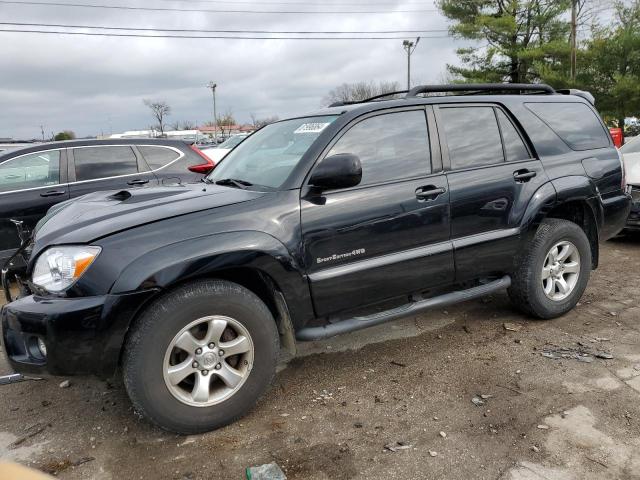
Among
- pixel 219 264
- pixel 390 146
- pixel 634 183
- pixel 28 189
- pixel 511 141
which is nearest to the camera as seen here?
pixel 219 264

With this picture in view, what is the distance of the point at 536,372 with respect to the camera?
11.0ft

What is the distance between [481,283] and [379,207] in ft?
3.97

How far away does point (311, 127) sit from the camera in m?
3.44

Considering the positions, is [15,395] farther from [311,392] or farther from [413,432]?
[413,432]

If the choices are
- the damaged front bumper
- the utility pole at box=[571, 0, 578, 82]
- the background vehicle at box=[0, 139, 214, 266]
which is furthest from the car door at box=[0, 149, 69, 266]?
the utility pole at box=[571, 0, 578, 82]

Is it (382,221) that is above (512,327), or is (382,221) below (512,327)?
above

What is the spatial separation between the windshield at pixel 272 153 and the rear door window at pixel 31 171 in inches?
111

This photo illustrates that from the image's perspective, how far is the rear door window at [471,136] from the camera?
142 inches

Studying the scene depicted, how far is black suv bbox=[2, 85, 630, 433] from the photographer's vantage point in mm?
2549

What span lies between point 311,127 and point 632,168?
531 cm

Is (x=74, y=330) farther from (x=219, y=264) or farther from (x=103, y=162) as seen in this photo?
(x=103, y=162)

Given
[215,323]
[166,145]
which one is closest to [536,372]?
[215,323]

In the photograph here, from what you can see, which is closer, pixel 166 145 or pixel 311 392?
pixel 311 392

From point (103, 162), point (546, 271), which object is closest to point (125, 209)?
point (546, 271)
